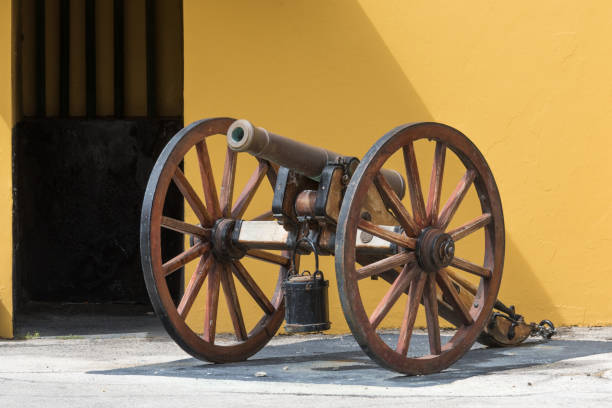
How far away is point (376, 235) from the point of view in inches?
208

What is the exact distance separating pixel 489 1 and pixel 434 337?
10.3 feet

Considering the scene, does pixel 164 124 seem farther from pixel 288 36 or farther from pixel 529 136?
pixel 529 136

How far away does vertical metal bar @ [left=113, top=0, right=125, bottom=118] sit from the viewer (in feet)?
32.9

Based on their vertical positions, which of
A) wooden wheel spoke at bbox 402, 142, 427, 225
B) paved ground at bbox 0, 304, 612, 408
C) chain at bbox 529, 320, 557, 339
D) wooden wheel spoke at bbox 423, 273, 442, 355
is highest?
wooden wheel spoke at bbox 402, 142, 427, 225

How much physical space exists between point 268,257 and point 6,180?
7.62 feet

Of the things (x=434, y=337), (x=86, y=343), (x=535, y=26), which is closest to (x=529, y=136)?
(x=535, y=26)

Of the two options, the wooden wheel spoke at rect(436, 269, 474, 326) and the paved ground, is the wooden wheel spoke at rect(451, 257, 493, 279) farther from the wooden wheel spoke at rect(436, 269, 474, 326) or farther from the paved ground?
the paved ground

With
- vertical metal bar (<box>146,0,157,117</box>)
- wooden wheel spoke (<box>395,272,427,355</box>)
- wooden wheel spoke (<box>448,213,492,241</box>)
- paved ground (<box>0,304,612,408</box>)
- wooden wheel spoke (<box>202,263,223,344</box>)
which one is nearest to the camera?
paved ground (<box>0,304,612,408</box>)

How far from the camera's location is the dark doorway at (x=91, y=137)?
10000 millimetres

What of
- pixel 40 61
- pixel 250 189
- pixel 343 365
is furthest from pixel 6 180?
pixel 343 365

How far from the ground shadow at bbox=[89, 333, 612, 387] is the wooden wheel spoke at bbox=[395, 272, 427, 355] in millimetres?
185

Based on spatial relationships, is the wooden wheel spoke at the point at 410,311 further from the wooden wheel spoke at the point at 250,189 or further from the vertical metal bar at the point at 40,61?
the vertical metal bar at the point at 40,61

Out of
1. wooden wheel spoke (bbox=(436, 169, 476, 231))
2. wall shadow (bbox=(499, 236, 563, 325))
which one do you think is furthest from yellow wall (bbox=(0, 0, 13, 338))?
wall shadow (bbox=(499, 236, 563, 325))

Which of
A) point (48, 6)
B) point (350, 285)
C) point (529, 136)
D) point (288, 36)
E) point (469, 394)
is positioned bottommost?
point (469, 394)
